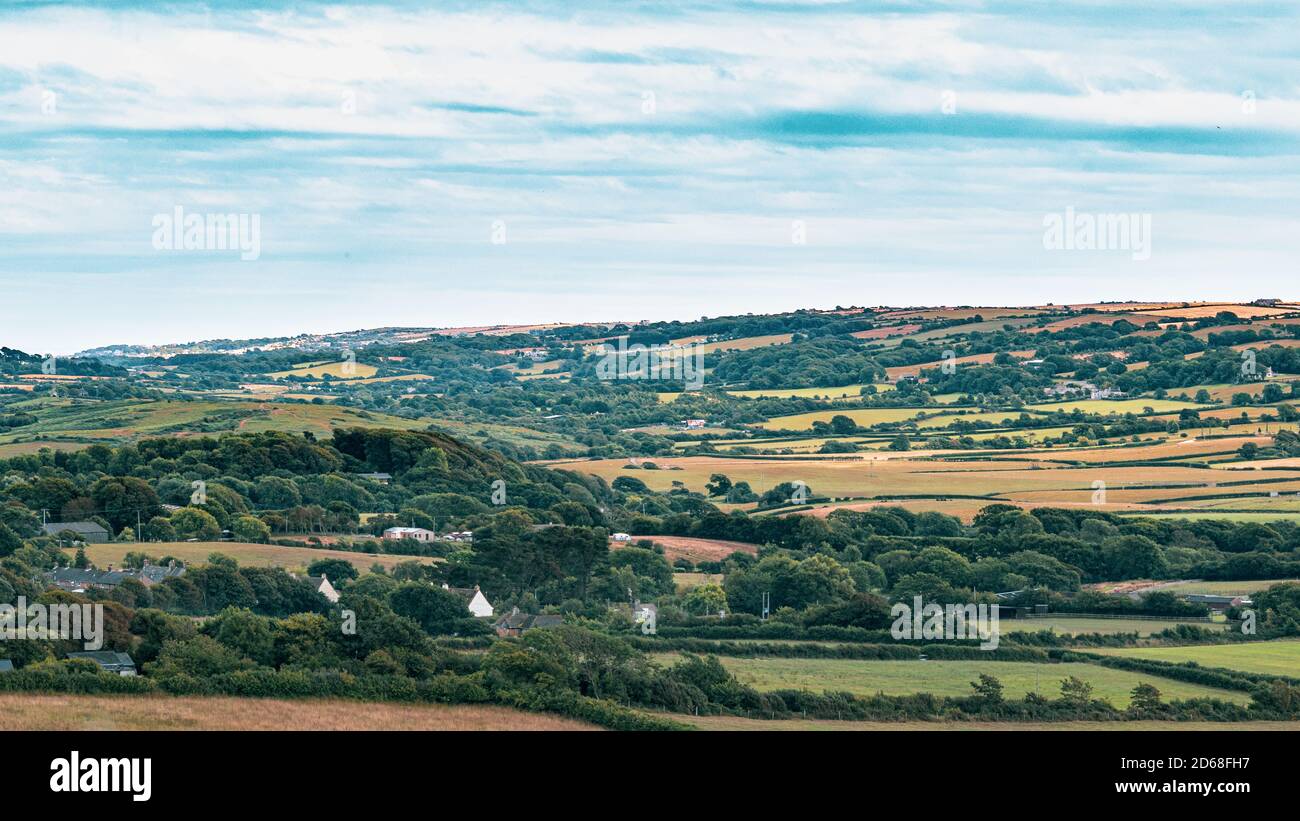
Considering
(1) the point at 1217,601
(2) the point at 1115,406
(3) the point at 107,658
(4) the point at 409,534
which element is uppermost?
(2) the point at 1115,406

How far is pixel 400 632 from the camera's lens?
1711 inches

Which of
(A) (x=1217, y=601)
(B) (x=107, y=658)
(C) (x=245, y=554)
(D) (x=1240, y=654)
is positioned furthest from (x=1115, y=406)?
(B) (x=107, y=658)

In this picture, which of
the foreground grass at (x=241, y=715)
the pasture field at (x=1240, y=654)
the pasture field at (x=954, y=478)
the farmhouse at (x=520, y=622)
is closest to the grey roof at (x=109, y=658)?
the foreground grass at (x=241, y=715)

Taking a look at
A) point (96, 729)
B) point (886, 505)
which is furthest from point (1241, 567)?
point (96, 729)

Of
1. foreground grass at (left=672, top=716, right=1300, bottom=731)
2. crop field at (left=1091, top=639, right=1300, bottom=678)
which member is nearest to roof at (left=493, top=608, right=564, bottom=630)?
crop field at (left=1091, top=639, right=1300, bottom=678)

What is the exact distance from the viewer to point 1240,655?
50.2 m

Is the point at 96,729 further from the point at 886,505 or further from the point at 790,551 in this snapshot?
the point at 886,505

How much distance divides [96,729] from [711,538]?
174ft

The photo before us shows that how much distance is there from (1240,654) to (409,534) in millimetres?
41513

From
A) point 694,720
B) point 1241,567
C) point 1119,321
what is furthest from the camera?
point 1119,321

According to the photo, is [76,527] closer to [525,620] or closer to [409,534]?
[409,534]

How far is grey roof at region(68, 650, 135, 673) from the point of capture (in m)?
41.4

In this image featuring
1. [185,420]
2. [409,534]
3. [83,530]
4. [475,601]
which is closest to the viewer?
[475,601]

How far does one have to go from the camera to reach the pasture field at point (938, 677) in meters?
43.6
